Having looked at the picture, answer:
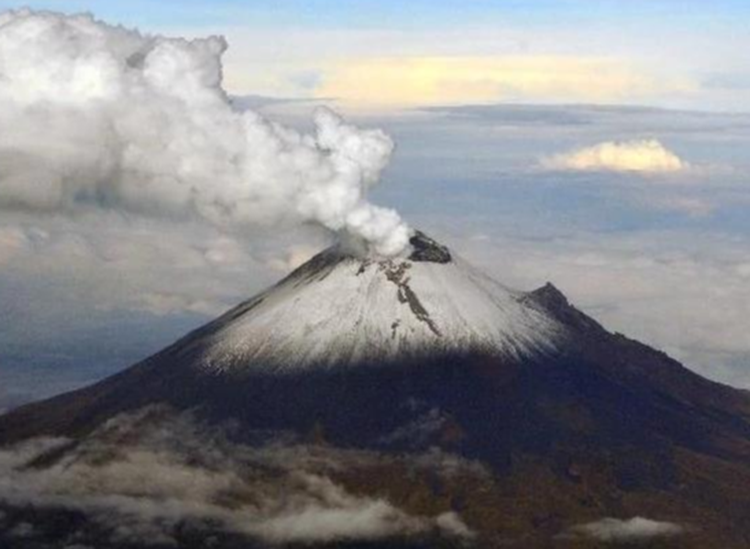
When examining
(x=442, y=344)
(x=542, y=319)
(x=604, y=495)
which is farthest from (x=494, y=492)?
(x=542, y=319)

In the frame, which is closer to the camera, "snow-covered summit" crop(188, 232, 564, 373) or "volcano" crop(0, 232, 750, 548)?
"volcano" crop(0, 232, 750, 548)

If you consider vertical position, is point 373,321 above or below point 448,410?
above

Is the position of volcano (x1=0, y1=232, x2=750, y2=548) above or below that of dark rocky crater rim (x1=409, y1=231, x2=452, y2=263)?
below

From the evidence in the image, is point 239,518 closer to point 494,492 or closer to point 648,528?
point 494,492

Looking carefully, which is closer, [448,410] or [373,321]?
[448,410]
